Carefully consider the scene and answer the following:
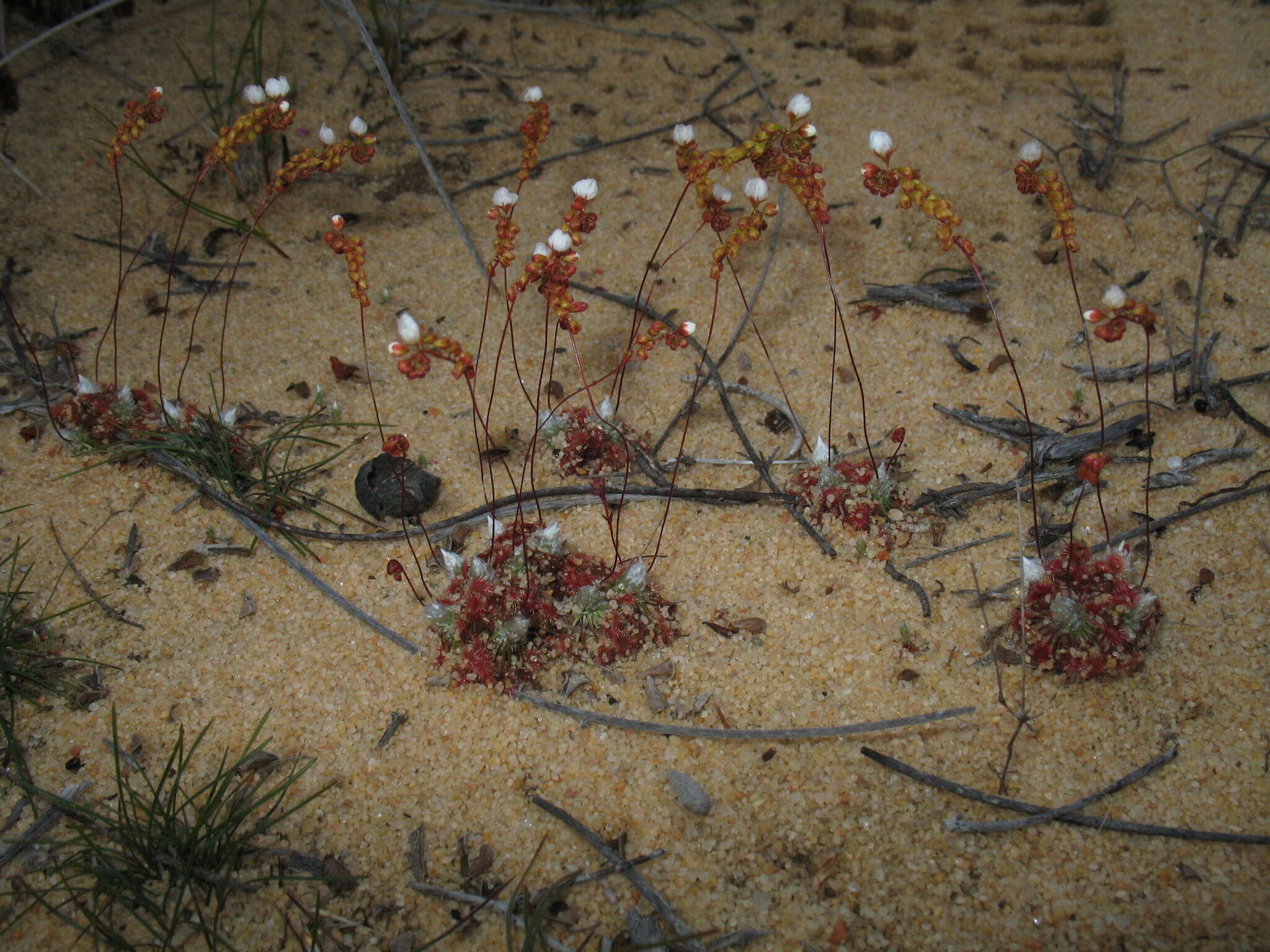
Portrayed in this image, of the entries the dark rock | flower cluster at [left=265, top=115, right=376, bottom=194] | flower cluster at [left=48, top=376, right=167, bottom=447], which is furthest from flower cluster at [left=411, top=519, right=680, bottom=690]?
flower cluster at [left=48, top=376, right=167, bottom=447]

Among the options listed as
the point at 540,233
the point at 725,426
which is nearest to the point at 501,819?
the point at 725,426

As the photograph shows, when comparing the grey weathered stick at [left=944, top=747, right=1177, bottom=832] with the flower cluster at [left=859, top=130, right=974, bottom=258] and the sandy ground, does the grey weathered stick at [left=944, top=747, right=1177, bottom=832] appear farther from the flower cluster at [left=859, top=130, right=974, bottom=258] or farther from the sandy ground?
the flower cluster at [left=859, top=130, right=974, bottom=258]

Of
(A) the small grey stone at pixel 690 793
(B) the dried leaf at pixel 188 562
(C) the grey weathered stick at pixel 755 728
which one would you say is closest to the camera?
(A) the small grey stone at pixel 690 793

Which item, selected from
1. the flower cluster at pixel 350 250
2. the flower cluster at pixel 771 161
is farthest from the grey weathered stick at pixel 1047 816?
the flower cluster at pixel 350 250

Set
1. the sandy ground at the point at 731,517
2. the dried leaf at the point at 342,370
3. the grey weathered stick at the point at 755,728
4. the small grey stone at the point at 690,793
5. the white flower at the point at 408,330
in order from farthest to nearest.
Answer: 1. the dried leaf at the point at 342,370
2. the grey weathered stick at the point at 755,728
3. the small grey stone at the point at 690,793
4. the sandy ground at the point at 731,517
5. the white flower at the point at 408,330

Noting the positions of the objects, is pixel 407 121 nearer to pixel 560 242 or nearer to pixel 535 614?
pixel 560 242

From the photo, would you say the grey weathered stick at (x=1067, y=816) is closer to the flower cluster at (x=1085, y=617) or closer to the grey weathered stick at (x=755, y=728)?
the grey weathered stick at (x=755, y=728)
